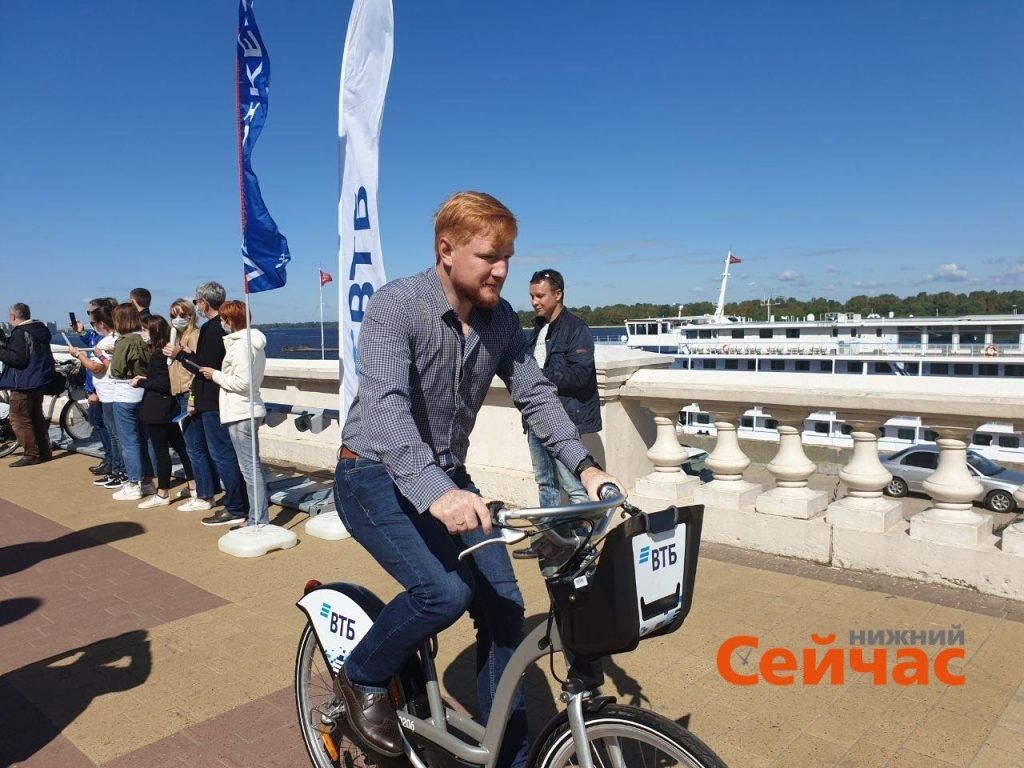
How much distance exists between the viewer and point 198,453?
280 inches

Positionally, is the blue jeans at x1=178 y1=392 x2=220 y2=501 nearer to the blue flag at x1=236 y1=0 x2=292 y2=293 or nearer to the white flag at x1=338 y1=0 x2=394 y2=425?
the blue flag at x1=236 y1=0 x2=292 y2=293

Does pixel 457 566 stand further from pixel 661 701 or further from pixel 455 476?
pixel 661 701

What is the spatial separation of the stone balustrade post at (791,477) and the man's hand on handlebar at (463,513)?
3.61m

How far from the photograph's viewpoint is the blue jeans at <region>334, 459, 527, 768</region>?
2279 millimetres

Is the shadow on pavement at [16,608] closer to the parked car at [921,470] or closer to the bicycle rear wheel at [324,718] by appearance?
the bicycle rear wheel at [324,718]

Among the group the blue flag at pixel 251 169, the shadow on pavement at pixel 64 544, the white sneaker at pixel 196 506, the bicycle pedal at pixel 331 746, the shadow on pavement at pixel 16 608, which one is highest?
the blue flag at pixel 251 169

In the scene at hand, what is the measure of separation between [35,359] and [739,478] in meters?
8.83

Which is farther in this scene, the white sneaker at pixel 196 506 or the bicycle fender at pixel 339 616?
the white sneaker at pixel 196 506

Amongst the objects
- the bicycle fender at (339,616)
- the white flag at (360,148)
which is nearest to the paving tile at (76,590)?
the white flag at (360,148)

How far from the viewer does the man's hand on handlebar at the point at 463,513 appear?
1.89 meters

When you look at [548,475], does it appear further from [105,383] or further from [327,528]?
[105,383]

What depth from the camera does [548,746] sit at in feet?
6.80

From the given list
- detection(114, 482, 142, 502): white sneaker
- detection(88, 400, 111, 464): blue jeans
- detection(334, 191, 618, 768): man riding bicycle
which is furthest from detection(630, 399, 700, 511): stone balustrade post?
detection(88, 400, 111, 464): blue jeans

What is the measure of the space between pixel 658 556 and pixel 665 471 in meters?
4.04
